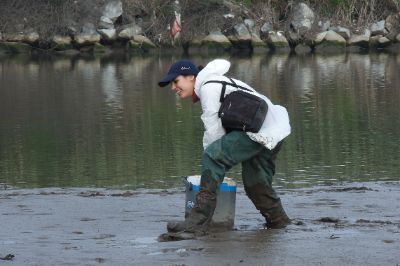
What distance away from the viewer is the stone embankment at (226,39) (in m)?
43.7

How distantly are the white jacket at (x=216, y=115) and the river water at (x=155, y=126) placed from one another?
10.9ft

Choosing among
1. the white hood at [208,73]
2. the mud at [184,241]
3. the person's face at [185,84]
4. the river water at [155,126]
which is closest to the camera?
the mud at [184,241]

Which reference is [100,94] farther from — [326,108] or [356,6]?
[356,6]

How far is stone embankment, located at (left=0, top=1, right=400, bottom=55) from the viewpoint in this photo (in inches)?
1721

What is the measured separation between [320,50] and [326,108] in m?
23.4

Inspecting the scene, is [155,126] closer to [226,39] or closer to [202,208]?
[202,208]

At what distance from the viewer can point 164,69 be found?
3328cm

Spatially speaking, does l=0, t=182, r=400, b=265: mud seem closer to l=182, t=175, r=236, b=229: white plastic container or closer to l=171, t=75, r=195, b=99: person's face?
l=182, t=175, r=236, b=229: white plastic container

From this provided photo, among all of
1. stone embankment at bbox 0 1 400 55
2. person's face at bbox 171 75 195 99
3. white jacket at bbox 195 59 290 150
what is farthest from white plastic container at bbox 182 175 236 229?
stone embankment at bbox 0 1 400 55

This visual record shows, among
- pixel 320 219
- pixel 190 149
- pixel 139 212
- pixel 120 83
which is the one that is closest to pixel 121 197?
pixel 139 212

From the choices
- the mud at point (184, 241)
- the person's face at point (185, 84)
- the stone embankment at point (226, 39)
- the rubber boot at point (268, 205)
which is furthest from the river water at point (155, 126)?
the stone embankment at point (226, 39)

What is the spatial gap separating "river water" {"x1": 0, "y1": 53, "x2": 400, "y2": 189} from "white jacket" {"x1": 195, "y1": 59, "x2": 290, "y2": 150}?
3320 millimetres

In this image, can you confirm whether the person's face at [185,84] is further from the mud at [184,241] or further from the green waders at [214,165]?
the mud at [184,241]

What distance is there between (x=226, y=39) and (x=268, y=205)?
3553 cm
